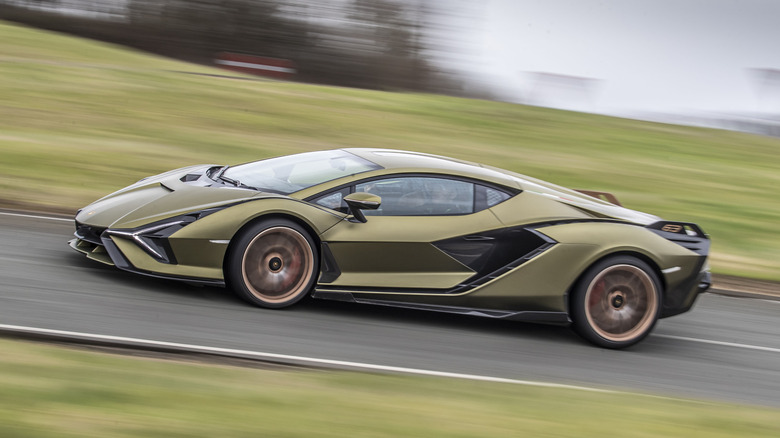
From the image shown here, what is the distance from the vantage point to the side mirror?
19.4 feet

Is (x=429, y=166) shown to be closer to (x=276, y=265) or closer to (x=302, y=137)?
(x=276, y=265)

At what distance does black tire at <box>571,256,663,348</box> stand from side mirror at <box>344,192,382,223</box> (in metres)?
1.77

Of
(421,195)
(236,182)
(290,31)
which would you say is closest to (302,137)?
(236,182)

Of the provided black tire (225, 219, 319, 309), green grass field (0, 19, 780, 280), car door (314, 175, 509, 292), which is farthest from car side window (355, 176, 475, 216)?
green grass field (0, 19, 780, 280)

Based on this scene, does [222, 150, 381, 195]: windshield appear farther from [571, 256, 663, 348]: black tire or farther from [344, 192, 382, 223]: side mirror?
[571, 256, 663, 348]: black tire

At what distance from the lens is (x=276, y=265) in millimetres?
5891

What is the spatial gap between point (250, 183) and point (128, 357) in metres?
1.99

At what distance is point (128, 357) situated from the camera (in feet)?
15.6

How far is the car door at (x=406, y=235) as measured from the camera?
600 centimetres

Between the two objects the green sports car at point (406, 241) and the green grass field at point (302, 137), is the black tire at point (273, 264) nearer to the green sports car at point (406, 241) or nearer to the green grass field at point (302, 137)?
the green sports car at point (406, 241)

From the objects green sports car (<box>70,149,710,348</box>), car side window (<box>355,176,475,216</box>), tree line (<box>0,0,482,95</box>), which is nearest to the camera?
green sports car (<box>70,149,710,348</box>)

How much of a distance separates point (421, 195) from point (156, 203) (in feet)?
6.43

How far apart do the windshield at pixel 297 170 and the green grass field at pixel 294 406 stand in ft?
5.81

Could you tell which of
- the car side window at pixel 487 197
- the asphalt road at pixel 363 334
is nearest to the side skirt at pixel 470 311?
the asphalt road at pixel 363 334
